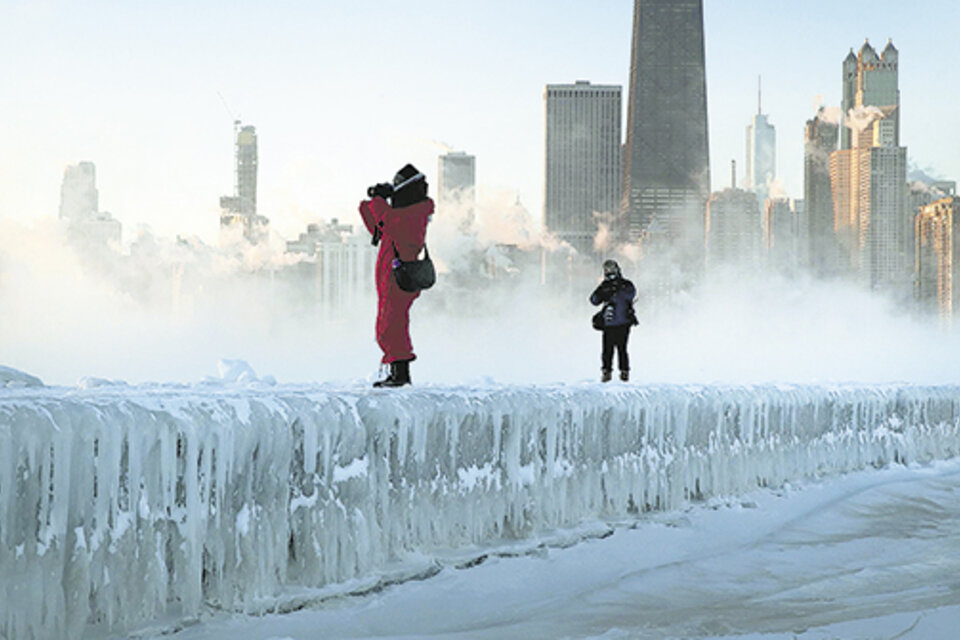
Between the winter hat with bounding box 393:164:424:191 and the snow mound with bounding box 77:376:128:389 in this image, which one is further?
the snow mound with bounding box 77:376:128:389

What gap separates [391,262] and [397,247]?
0.13 metres

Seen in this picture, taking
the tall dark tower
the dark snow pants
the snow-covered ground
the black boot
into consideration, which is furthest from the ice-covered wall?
the tall dark tower

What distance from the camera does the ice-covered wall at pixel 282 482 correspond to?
3375mm

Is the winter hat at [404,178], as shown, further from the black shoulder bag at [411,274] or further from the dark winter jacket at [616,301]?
the dark winter jacket at [616,301]

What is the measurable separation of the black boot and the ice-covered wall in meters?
0.92

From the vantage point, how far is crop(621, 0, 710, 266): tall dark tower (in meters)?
166

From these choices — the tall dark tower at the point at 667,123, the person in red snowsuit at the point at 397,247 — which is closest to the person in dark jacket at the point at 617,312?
the person in red snowsuit at the point at 397,247

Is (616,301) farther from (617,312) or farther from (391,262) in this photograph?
(391,262)

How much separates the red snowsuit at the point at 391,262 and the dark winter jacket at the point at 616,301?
158 inches

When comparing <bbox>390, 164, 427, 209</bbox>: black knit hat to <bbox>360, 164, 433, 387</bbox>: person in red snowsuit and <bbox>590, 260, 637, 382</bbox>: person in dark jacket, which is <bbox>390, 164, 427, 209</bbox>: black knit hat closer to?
<bbox>360, 164, 433, 387</bbox>: person in red snowsuit

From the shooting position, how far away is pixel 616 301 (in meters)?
9.91

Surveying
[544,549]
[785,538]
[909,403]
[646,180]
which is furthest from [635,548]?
[646,180]

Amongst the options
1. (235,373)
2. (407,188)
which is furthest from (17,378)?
(407,188)

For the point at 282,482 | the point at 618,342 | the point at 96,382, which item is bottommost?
the point at 282,482
